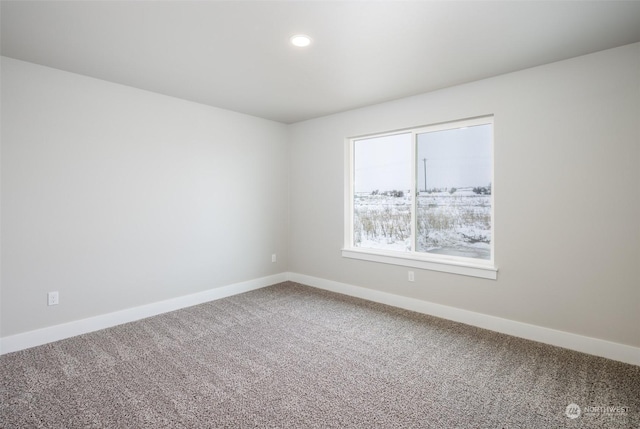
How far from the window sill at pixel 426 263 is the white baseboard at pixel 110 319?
1576mm

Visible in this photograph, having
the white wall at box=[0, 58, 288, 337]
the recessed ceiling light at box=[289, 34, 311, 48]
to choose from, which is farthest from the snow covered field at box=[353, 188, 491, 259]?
the recessed ceiling light at box=[289, 34, 311, 48]

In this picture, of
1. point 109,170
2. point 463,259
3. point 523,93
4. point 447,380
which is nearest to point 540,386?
point 447,380

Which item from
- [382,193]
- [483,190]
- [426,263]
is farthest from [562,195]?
[382,193]

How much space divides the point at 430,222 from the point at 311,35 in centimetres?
236

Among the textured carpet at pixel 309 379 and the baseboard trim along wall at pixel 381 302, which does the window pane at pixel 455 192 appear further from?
the textured carpet at pixel 309 379

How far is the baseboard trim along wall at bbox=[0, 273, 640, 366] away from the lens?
262cm

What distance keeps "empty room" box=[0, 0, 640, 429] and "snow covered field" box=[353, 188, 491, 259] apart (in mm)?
25

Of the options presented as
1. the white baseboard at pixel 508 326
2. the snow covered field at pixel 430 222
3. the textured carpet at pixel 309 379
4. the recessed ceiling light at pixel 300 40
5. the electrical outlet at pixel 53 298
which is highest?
the recessed ceiling light at pixel 300 40

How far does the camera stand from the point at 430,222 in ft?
12.2

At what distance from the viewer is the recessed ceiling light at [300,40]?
232 centimetres

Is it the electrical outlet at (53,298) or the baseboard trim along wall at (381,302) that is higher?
the electrical outlet at (53,298)

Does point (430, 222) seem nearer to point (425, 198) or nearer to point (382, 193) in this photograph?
point (425, 198)

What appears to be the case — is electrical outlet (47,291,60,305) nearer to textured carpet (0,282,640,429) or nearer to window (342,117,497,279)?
textured carpet (0,282,640,429)

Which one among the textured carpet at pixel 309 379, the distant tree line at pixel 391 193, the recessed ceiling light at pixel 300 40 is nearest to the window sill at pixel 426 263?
the textured carpet at pixel 309 379
